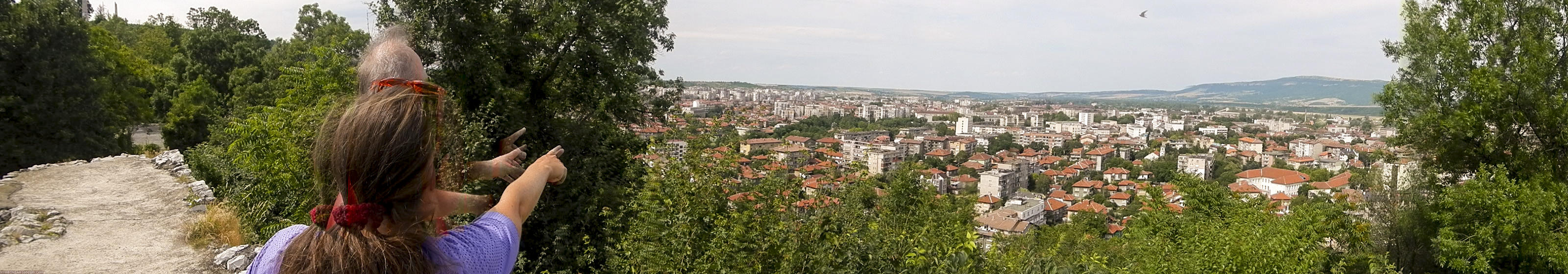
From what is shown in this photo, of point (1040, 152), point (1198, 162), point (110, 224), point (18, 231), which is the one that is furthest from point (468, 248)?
point (1040, 152)

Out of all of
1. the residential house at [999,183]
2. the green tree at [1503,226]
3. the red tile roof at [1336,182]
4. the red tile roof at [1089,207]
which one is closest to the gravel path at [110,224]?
the green tree at [1503,226]

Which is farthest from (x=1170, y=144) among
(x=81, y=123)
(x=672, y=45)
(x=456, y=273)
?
(x=456, y=273)

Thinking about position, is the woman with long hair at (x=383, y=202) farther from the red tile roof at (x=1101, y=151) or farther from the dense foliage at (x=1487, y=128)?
the red tile roof at (x=1101, y=151)

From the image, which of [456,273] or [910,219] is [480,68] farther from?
[456,273]

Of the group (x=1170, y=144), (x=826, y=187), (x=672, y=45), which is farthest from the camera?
(x=1170, y=144)

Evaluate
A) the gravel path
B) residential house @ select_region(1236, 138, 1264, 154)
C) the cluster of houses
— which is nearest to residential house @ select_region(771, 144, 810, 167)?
the cluster of houses

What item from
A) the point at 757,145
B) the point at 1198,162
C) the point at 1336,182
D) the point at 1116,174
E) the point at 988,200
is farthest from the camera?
the point at 1198,162

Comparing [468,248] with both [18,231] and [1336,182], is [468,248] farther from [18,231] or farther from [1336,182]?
[1336,182]
